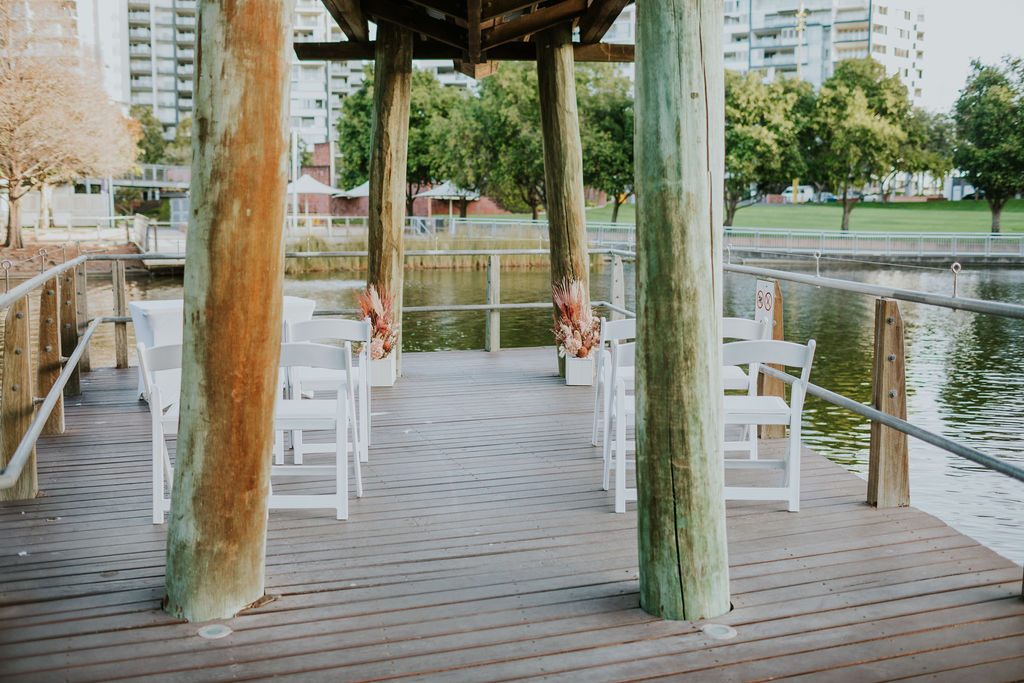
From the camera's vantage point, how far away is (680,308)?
9.89 feet

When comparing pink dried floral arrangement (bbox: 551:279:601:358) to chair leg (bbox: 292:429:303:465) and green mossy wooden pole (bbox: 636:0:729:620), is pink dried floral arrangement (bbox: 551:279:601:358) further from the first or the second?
green mossy wooden pole (bbox: 636:0:729:620)

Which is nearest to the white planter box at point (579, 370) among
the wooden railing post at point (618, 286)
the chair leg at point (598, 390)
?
the wooden railing post at point (618, 286)

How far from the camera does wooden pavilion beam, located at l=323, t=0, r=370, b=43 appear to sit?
6508 millimetres

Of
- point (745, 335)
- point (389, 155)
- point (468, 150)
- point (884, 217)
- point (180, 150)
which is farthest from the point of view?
point (180, 150)

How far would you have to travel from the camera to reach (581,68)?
38438mm

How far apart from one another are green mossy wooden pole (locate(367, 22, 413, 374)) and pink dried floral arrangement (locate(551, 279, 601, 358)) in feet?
4.34

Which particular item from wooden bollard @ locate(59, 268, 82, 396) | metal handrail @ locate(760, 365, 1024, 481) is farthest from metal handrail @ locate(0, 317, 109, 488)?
metal handrail @ locate(760, 365, 1024, 481)

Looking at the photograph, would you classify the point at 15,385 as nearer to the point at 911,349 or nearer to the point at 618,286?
the point at 618,286

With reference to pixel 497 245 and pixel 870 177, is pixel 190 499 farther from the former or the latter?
pixel 870 177

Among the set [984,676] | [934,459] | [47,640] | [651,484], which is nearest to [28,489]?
[47,640]

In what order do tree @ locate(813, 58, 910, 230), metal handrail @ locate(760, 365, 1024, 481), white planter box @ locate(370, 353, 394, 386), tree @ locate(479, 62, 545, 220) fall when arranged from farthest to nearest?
tree @ locate(813, 58, 910, 230) < tree @ locate(479, 62, 545, 220) < white planter box @ locate(370, 353, 394, 386) < metal handrail @ locate(760, 365, 1024, 481)

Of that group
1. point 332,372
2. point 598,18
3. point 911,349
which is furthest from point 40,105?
point 332,372

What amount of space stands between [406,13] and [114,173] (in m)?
33.5

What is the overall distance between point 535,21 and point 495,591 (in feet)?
17.7
